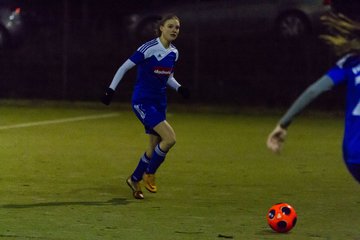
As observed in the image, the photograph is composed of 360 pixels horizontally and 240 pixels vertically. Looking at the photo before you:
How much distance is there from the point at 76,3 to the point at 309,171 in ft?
46.6

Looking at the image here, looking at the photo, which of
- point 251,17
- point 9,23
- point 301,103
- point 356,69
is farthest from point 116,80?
point 9,23

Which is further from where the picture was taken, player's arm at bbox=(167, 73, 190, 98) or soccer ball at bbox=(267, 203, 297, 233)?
player's arm at bbox=(167, 73, 190, 98)

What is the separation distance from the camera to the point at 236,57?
24.1 m

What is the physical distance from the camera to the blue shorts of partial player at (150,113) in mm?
10453

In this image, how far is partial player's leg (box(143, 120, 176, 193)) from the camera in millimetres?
10422

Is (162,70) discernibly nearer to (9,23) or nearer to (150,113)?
(150,113)

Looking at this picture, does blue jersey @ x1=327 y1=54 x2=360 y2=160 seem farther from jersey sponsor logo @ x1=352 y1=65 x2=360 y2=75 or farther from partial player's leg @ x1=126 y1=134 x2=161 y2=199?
partial player's leg @ x1=126 y1=134 x2=161 y2=199

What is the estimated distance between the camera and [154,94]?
10.5 metres

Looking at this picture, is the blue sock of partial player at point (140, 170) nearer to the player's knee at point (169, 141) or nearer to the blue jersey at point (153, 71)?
the player's knee at point (169, 141)

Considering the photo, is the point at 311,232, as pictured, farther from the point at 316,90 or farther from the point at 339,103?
the point at 339,103

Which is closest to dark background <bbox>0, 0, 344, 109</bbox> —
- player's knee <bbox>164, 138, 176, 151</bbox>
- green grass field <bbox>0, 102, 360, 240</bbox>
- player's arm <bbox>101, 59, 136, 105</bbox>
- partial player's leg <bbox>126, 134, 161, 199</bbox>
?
green grass field <bbox>0, 102, 360, 240</bbox>

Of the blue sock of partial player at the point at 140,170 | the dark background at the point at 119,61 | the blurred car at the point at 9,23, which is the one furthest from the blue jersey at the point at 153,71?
the blurred car at the point at 9,23

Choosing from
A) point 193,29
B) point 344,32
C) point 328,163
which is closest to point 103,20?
point 193,29

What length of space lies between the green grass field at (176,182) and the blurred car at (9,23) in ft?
19.0
